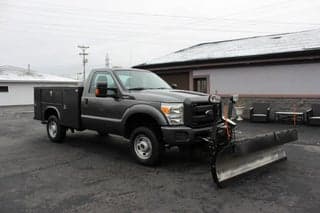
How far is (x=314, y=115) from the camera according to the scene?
12.3 metres

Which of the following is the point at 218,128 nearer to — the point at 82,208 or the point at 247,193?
the point at 247,193

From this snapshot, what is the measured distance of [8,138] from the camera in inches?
414

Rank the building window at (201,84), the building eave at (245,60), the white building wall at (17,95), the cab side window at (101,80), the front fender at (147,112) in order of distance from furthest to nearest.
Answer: the white building wall at (17,95)
the building window at (201,84)
the building eave at (245,60)
the cab side window at (101,80)
the front fender at (147,112)

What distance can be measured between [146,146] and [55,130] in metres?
3.88

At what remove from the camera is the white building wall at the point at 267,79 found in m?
13.1

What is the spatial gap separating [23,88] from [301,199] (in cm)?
3418

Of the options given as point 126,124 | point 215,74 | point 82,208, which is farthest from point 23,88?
point 82,208

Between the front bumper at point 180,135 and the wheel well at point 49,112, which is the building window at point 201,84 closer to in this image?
the wheel well at point 49,112

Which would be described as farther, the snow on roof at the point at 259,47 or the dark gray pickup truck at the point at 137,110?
the snow on roof at the point at 259,47

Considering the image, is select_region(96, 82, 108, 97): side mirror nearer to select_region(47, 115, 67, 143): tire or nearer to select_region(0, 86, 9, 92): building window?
select_region(47, 115, 67, 143): tire

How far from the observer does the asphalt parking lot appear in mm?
4387

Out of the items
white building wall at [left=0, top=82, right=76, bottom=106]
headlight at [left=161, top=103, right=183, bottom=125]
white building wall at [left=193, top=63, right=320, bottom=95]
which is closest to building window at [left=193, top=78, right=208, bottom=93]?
white building wall at [left=193, top=63, right=320, bottom=95]

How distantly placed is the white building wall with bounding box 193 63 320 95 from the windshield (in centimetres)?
800

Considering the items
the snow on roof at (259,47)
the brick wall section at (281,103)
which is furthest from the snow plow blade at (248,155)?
the snow on roof at (259,47)
